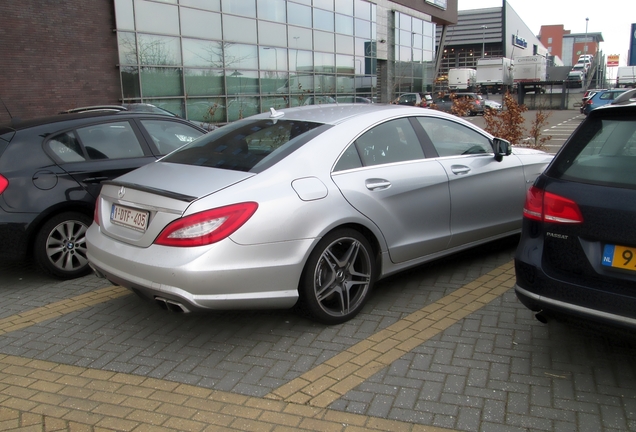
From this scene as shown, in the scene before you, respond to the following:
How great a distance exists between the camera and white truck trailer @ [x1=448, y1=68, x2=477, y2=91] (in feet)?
169

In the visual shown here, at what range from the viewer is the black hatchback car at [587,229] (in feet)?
9.75

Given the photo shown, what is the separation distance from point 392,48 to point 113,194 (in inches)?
1325

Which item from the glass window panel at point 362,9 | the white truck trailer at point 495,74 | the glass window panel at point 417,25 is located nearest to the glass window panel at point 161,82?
the glass window panel at point 362,9

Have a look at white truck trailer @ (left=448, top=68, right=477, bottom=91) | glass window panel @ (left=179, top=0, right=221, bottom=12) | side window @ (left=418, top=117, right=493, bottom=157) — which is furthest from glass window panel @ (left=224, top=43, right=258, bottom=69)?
white truck trailer @ (left=448, top=68, right=477, bottom=91)

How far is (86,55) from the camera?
18.1 metres

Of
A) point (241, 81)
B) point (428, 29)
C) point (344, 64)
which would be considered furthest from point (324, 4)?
point (428, 29)

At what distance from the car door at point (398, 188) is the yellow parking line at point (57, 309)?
7.45 feet

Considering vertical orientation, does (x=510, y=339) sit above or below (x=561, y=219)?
below

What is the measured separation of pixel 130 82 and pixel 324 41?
11535 mm

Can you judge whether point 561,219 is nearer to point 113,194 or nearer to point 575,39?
point 113,194

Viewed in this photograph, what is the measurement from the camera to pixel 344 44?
29.4 m

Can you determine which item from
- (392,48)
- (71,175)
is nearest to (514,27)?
(392,48)

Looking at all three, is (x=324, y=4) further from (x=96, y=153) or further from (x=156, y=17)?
(x=96, y=153)

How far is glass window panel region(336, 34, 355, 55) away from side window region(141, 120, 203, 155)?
77.3 ft
